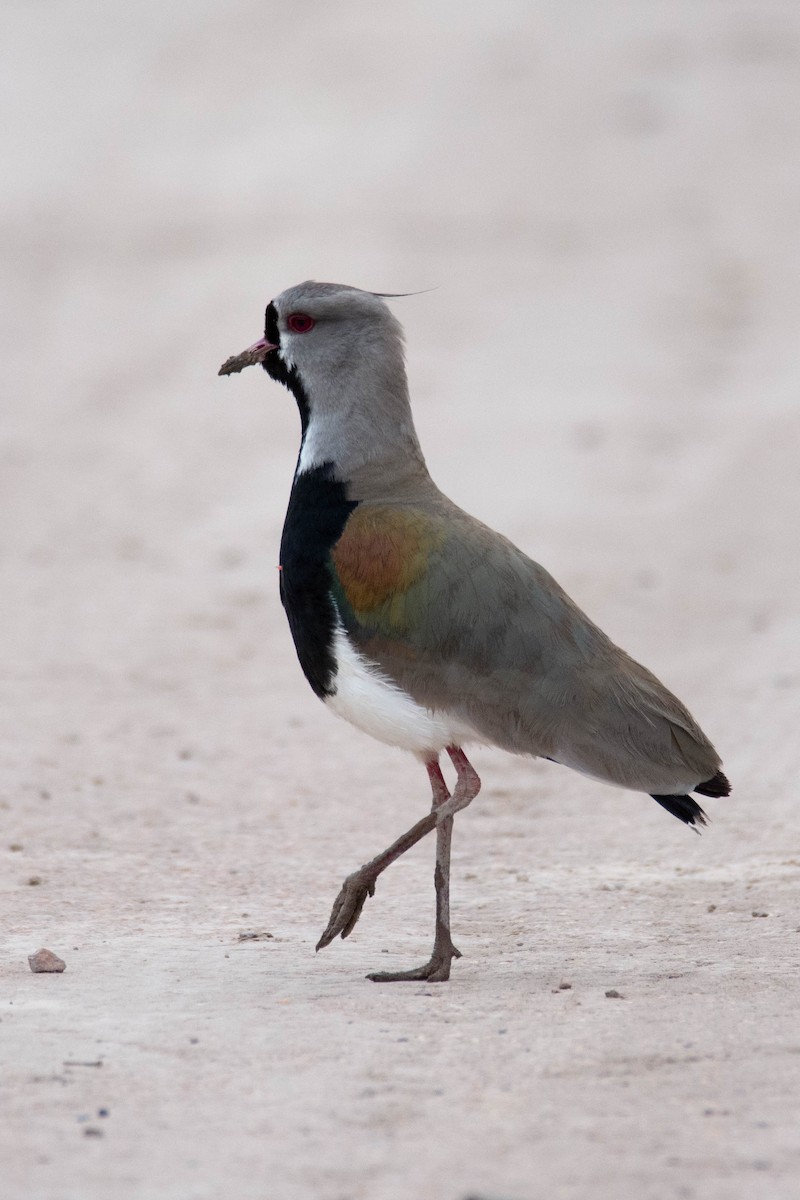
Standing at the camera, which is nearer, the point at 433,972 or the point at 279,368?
the point at 433,972

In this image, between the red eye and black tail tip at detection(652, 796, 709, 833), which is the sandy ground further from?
the red eye

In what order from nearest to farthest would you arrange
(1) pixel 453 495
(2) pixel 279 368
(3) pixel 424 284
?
1. (2) pixel 279 368
2. (1) pixel 453 495
3. (3) pixel 424 284

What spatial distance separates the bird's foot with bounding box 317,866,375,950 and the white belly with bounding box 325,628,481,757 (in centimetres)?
45

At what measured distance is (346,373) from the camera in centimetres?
577

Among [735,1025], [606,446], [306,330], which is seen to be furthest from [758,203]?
[735,1025]

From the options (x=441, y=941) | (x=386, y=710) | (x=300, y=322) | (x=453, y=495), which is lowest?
(x=441, y=941)

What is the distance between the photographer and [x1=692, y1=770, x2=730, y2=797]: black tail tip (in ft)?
17.7

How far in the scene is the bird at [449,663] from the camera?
523 centimetres

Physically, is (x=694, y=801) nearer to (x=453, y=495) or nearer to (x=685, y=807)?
(x=685, y=807)

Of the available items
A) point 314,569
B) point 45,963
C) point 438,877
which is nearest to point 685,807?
point 438,877

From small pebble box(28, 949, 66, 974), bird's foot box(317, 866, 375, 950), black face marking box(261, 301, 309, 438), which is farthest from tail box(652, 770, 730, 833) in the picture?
small pebble box(28, 949, 66, 974)

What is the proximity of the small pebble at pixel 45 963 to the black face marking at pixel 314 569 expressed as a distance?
46.1 inches

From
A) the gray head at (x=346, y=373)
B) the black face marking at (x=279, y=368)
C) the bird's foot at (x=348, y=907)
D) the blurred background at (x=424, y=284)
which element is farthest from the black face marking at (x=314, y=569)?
the blurred background at (x=424, y=284)

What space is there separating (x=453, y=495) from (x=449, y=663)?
8.15 metres
